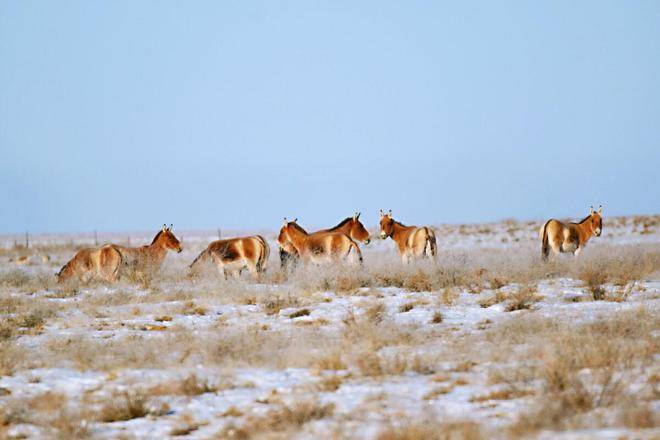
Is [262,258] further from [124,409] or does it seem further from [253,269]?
[124,409]

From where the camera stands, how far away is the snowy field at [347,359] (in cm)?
632

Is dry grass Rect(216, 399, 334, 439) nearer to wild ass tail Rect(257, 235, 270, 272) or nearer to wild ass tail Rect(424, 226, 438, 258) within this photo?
wild ass tail Rect(257, 235, 270, 272)

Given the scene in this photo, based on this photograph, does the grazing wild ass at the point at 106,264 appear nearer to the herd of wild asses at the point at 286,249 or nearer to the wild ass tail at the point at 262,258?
the herd of wild asses at the point at 286,249

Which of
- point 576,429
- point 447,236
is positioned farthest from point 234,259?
point 447,236

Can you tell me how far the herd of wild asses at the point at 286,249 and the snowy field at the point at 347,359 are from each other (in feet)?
9.63

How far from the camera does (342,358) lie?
28.0ft

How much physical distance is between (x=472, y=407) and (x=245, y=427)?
1.88 meters

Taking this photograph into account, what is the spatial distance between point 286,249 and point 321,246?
1.76 meters

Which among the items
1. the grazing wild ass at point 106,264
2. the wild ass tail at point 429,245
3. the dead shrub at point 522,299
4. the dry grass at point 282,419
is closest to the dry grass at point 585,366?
the dry grass at point 282,419

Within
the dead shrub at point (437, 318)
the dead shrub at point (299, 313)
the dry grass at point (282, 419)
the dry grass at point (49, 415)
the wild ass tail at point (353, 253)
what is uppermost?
the wild ass tail at point (353, 253)

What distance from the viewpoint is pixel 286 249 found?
2058 cm

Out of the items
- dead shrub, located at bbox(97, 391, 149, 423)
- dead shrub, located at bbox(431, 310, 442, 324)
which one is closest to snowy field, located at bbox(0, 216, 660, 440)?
dead shrub, located at bbox(97, 391, 149, 423)

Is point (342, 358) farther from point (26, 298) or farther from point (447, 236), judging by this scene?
point (447, 236)

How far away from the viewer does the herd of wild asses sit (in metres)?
18.2
